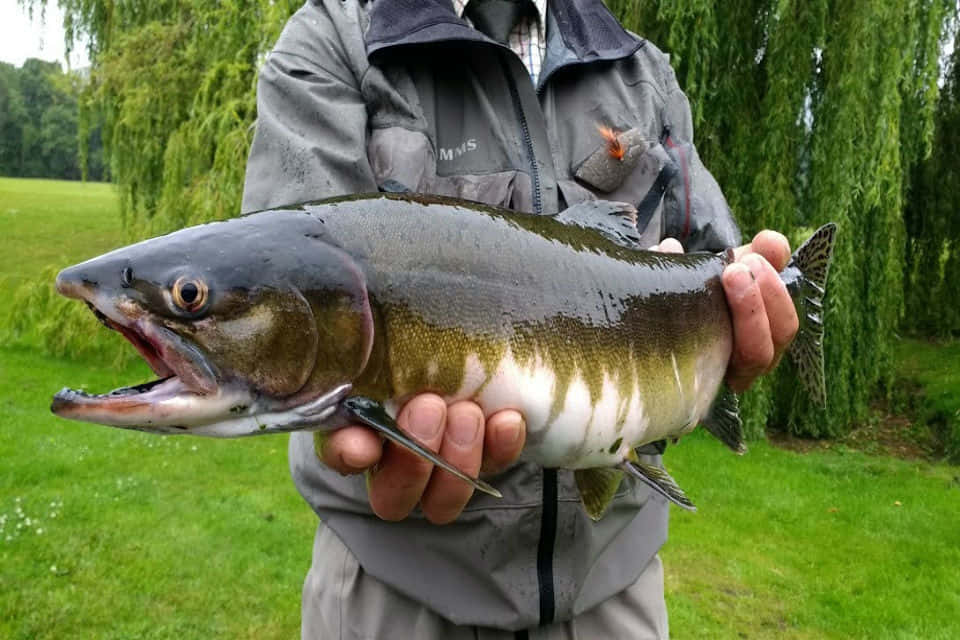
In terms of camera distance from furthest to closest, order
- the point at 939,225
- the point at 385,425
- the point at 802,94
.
Result: 1. the point at 939,225
2. the point at 802,94
3. the point at 385,425

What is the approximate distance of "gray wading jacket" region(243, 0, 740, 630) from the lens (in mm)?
2184

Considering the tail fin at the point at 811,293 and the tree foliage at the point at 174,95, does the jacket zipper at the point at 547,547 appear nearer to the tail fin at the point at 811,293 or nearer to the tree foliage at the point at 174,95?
the tail fin at the point at 811,293

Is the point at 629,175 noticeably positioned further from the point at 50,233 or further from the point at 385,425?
the point at 50,233

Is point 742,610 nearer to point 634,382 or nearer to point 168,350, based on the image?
point 634,382

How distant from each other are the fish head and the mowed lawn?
173 inches

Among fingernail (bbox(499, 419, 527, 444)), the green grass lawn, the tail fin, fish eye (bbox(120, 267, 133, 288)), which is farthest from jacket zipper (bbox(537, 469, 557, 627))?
the green grass lawn

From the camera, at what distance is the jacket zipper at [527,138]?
2402mm

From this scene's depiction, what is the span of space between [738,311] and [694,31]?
216 inches

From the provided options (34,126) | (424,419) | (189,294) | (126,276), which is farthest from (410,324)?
(34,126)

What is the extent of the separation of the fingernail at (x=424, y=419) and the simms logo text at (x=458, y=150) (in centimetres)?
96

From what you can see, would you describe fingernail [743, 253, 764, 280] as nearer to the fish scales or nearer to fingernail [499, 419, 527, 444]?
the fish scales

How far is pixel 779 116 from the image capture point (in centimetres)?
735

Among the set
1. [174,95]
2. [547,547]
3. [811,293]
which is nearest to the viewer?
[547,547]

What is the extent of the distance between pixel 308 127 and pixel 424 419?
0.98m
